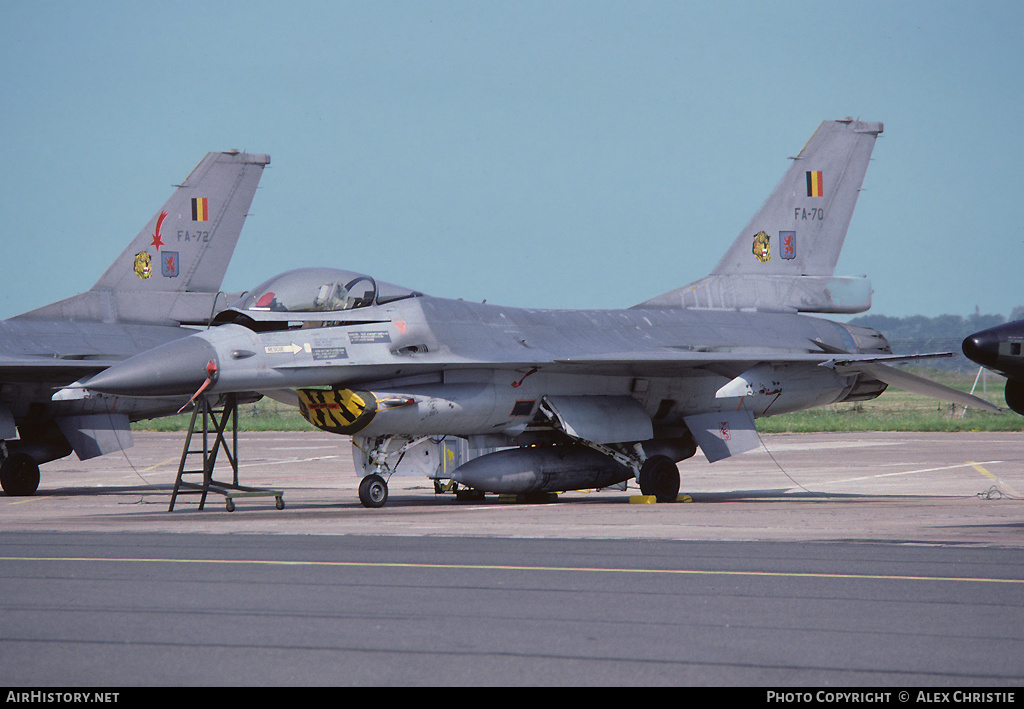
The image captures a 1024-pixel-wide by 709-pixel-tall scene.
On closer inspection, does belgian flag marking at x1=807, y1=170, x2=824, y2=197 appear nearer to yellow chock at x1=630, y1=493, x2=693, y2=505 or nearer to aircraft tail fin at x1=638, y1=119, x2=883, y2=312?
aircraft tail fin at x1=638, y1=119, x2=883, y2=312

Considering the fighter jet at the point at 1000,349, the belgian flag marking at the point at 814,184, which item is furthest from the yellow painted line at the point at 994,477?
the fighter jet at the point at 1000,349

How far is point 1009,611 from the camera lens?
21.7 ft

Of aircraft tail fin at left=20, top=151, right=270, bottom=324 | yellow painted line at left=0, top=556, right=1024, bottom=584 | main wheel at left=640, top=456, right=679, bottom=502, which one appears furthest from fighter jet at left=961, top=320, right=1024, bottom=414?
aircraft tail fin at left=20, top=151, right=270, bottom=324

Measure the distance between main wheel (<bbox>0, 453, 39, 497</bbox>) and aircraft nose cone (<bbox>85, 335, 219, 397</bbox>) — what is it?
6622 millimetres

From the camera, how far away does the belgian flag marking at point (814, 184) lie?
19.8 metres

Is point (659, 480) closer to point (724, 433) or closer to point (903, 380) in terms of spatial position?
point (724, 433)

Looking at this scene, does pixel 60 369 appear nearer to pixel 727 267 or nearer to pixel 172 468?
pixel 172 468

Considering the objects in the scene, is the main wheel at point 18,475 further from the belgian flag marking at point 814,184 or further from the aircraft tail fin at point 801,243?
the belgian flag marking at point 814,184

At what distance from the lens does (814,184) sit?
64.8 feet

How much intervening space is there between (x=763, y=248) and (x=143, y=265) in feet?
36.3

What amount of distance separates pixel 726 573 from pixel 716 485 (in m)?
12.4

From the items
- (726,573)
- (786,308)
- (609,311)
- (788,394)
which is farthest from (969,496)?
(726,573)

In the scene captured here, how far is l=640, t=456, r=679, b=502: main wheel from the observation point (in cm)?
1641

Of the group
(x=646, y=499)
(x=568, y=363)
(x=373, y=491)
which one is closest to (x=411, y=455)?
(x=373, y=491)
